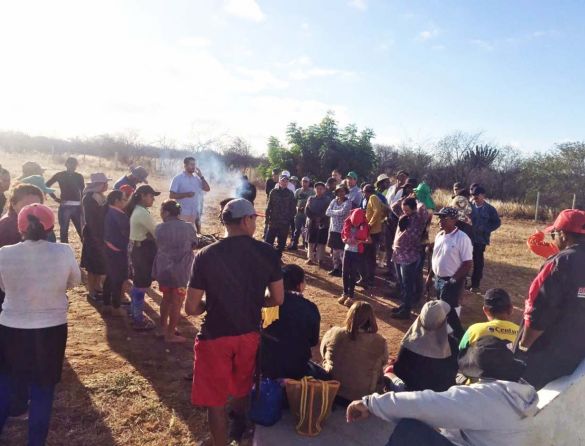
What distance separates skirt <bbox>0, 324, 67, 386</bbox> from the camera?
117 inches

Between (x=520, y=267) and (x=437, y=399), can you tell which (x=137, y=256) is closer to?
(x=437, y=399)

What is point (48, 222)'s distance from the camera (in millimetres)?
3035

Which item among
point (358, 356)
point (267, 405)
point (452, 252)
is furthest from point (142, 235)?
point (452, 252)

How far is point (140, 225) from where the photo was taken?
518 cm

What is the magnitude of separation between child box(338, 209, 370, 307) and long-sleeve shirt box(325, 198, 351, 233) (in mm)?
979

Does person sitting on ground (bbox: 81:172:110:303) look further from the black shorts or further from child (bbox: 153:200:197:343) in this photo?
child (bbox: 153:200:197:343)

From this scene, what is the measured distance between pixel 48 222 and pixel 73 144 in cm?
4650

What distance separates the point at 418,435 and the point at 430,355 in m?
1.18

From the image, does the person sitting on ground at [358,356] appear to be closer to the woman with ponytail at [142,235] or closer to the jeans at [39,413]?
the jeans at [39,413]

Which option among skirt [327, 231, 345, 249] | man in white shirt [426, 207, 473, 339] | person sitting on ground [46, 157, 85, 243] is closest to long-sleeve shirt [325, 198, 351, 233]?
skirt [327, 231, 345, 249]

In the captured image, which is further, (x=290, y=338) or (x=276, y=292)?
(x=290, y=338)

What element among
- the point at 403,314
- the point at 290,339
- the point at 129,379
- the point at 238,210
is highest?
the point at 238,210

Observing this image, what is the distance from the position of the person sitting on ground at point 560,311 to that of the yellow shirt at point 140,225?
3825mm

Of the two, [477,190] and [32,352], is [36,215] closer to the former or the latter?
[32,352]
